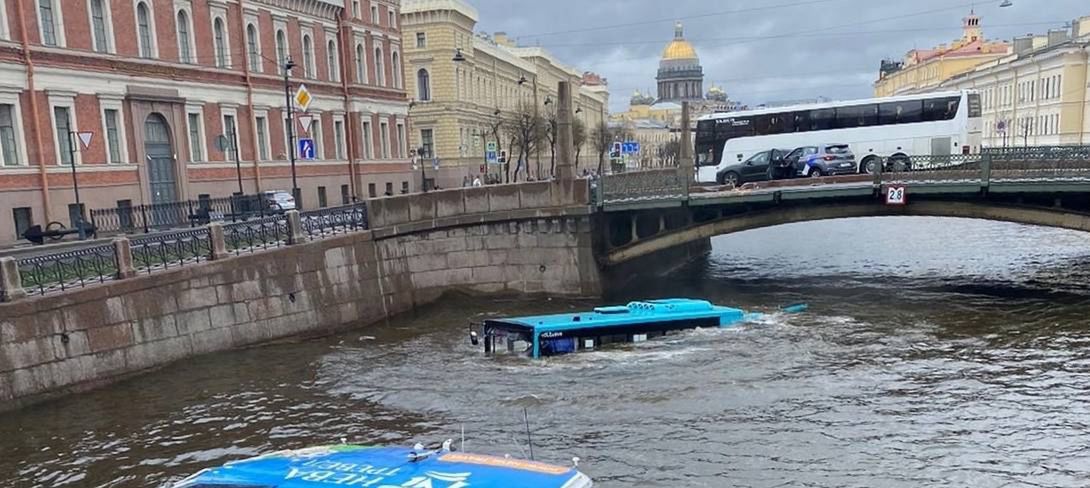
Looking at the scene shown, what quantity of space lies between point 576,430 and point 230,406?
23.7ft

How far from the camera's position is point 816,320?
22.3 m

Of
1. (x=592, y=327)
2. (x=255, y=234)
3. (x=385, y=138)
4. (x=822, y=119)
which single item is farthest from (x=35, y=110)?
(x=822, y=119)

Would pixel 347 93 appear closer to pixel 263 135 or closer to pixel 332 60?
pixel 332 60

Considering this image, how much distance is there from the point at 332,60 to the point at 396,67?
23.4ft

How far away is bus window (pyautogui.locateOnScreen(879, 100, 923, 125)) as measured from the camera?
35281mm

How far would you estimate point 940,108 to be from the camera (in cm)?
3497

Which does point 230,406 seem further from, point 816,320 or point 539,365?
point 816,320

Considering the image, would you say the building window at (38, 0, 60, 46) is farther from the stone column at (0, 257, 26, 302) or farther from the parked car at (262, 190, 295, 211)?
the stone column at (0, 257, 26, 302)

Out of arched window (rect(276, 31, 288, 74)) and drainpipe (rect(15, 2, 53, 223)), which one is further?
arched window (rect(276, 31, 288, 74))

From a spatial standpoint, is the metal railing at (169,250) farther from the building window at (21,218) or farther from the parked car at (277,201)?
the parked car at (277,201)

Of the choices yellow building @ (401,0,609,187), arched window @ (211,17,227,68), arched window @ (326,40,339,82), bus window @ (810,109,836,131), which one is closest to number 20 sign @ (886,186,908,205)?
bus window @ (810,109,836,131)

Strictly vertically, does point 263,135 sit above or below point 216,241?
above

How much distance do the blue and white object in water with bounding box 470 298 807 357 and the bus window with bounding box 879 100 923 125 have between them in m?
19.3

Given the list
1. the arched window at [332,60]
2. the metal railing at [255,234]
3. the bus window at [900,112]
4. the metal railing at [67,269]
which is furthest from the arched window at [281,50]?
the bus window at [900,112]
